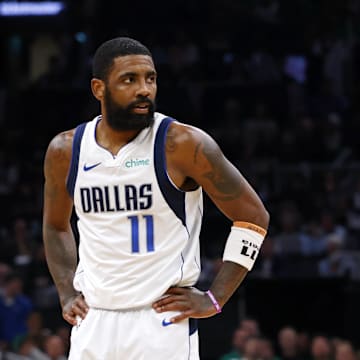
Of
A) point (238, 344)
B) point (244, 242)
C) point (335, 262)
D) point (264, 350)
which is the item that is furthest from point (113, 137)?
point (335, 262)

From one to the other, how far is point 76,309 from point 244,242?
2.63 feet

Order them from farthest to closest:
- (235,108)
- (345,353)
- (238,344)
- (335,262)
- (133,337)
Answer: (235,108) < (335,262) < (238,344) < (345,353) < (133,337)

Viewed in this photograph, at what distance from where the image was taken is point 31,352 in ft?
37.6

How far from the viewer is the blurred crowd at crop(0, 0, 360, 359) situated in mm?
13094

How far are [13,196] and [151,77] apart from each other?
11.5 meters

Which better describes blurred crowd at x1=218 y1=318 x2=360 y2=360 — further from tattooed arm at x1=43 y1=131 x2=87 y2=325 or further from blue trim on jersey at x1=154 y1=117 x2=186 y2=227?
blue trim on jersey at x1=154 y1=117 x2=186 y2=227

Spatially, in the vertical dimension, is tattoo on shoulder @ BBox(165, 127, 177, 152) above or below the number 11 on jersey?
above

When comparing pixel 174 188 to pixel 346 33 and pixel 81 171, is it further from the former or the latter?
pixel 346 33

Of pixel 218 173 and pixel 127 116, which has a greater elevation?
pixel 127 116

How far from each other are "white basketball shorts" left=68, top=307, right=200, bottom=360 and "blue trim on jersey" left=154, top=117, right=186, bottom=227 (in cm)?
44

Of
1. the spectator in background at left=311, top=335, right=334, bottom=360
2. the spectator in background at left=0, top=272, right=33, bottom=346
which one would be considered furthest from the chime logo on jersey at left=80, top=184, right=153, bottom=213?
the spectator in background at left=0, top=272, right=33, bottom=346

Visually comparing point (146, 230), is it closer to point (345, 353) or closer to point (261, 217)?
point (261, 217)

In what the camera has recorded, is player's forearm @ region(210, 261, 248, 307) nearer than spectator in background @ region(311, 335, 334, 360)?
Yes

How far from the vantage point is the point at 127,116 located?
4.62m
